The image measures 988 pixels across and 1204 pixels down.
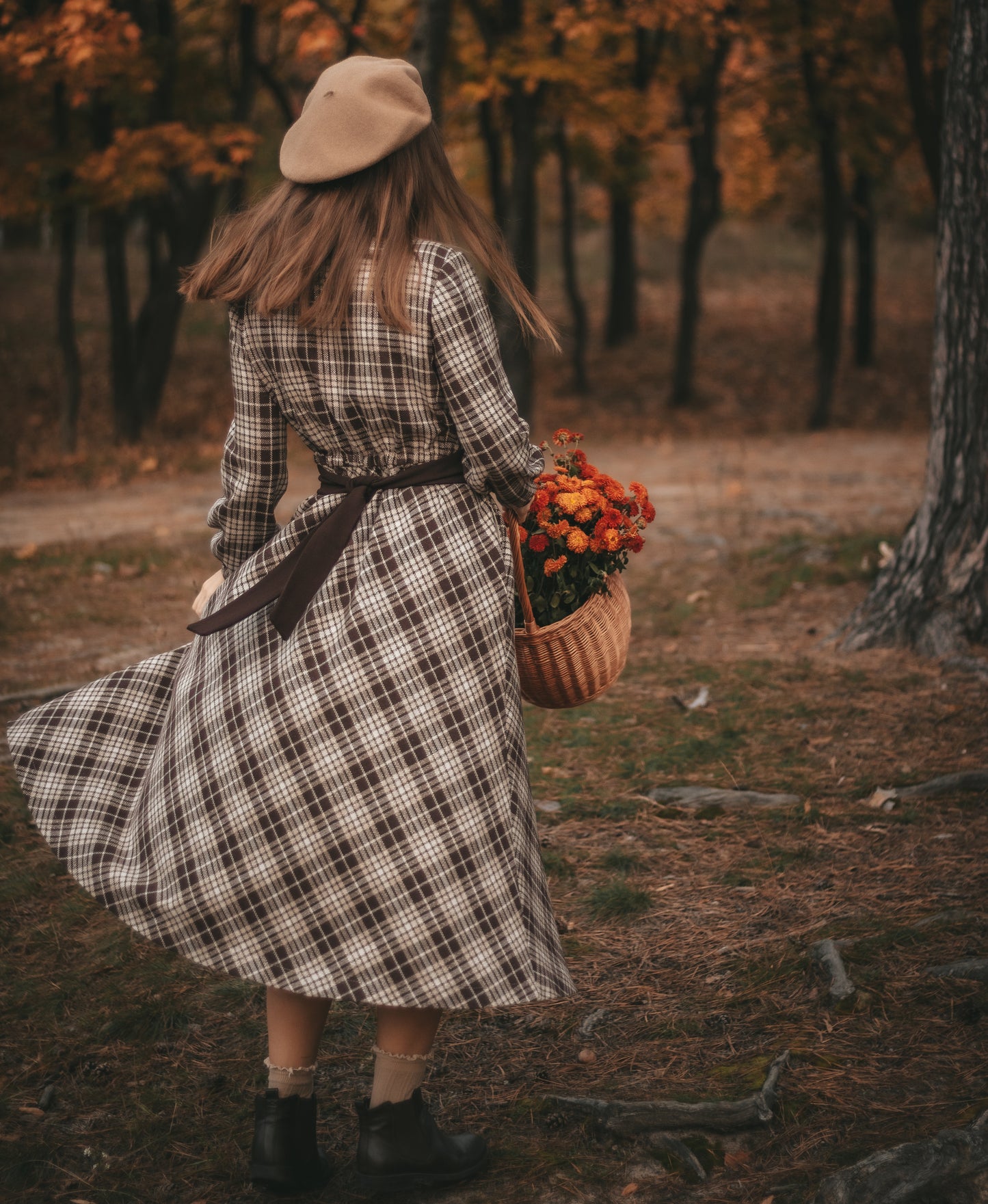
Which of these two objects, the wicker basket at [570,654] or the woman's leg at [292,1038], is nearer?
the woman's leg at [292,1038]

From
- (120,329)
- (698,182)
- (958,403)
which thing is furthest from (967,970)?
(698,182)

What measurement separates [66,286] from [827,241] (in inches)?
354

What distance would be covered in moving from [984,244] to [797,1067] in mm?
3726

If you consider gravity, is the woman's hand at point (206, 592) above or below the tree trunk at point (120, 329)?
above

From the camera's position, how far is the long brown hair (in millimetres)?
2057

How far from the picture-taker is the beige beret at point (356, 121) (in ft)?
6.71

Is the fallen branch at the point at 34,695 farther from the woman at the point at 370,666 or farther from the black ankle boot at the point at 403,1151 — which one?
the black ankle boot at the point at 403,1151

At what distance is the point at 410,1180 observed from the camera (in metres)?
2.26

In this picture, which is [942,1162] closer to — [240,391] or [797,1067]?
[797,1067]

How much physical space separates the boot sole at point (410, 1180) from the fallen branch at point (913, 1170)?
2.31 feet

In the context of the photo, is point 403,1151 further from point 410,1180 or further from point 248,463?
point 248,463

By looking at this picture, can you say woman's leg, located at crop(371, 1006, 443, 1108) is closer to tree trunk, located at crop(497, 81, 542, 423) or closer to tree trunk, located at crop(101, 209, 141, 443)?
tree trunk, located at crop(497, 81, 542, 423)

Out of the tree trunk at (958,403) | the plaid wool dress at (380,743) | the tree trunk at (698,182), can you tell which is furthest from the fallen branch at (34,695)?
the tree trunk at (698,182)

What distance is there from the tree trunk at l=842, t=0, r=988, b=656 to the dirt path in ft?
8.91
